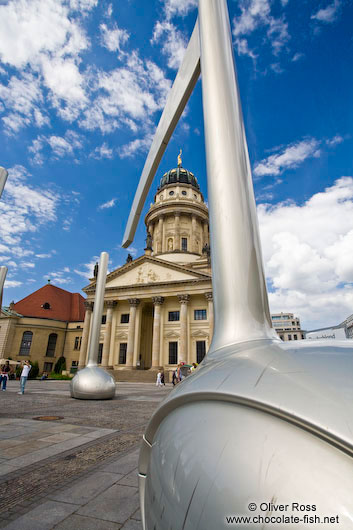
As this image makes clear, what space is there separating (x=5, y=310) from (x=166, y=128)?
4773 centimetres

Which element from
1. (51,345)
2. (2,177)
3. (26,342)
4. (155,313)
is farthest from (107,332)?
(2,177)

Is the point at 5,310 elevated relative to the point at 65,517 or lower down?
elevated

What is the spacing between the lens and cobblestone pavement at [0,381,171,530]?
2324mm

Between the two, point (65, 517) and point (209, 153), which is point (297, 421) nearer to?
point (209, 153)

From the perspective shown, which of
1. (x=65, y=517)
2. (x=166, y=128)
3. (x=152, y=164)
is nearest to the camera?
(x=65, y=517)

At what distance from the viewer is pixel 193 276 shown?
3319cm

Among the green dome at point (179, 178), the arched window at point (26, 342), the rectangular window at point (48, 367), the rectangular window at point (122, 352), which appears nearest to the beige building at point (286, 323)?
the green dome at point (179, 178)

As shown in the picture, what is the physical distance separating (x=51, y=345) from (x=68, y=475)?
148ft

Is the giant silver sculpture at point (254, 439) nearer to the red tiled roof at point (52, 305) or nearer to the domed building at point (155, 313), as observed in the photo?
the domed building at point (155, 313)

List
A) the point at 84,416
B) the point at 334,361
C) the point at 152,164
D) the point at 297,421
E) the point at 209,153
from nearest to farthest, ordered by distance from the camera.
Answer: the point at 297,421
the point at 334,361
the point at 209,153
the point at 152,164
the point at 84,416

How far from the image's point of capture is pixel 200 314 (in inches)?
1325

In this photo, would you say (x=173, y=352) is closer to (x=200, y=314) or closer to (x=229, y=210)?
(x=200, y=314)

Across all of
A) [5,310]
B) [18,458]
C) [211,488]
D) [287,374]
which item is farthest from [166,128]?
[5,310]

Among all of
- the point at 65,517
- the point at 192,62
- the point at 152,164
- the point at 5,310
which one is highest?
the point at 5,310
